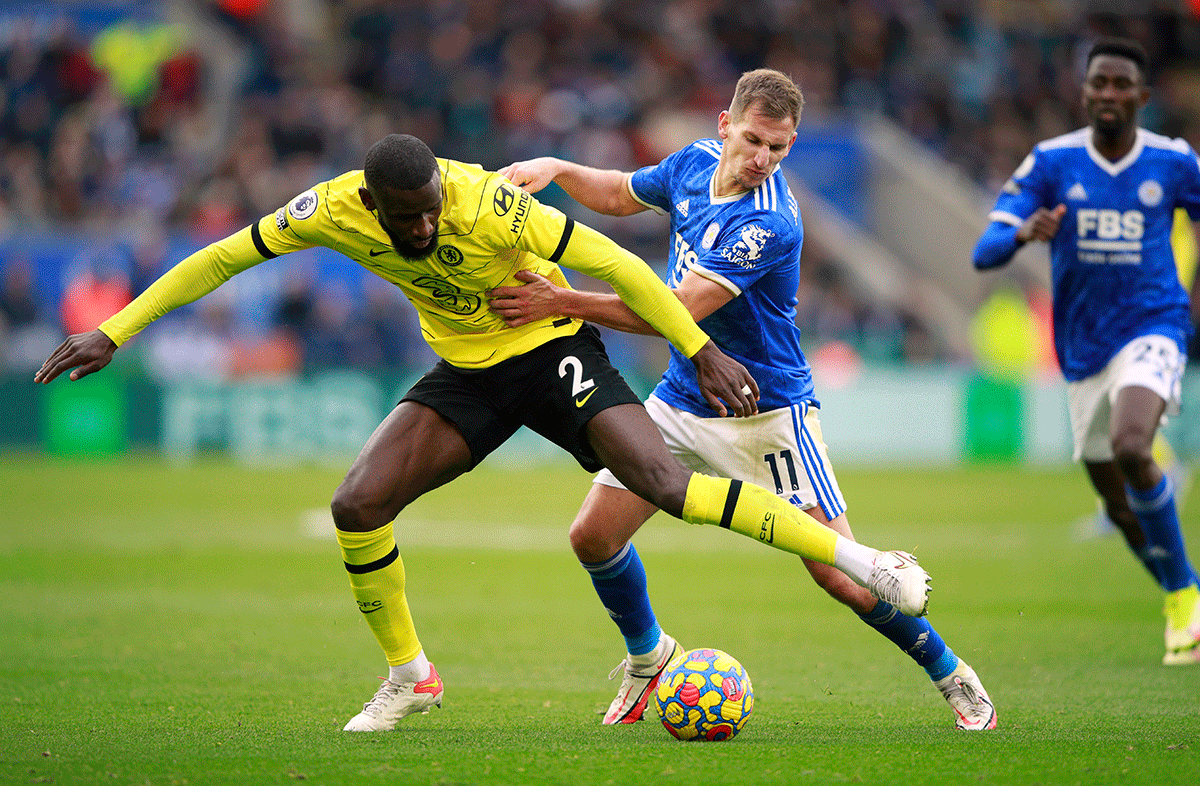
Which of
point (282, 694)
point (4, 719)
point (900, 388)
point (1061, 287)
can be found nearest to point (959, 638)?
point (1061, 287)

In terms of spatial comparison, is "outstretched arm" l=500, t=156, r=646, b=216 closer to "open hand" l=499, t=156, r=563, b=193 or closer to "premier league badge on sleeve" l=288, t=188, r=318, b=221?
"open hand" l=499, t=156, r=563, b=193

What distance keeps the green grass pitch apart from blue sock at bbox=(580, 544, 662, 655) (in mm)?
383

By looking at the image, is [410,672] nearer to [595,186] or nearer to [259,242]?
[259,242]

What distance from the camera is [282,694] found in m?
6.33

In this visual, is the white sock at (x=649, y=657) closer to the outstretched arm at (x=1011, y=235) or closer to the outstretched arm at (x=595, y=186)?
the outstretched arm at (x=595, y=186)

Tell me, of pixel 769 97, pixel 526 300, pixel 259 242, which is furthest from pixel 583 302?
pixel 259 242

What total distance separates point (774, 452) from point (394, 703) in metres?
1.94

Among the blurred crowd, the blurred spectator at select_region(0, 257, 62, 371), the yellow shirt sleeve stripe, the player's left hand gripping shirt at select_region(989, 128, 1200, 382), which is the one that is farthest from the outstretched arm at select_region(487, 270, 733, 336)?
the blurred spectator at select_region(0, 257, 62, 371)

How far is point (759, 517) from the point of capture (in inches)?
209

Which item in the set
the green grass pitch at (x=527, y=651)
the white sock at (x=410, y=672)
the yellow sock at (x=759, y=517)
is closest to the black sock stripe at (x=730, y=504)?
the yellow sock at (x=759, y=517)

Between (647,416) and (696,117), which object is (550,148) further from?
(647,416)

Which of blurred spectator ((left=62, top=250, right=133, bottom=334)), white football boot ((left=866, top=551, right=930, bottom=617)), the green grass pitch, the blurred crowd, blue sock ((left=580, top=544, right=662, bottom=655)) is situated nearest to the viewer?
the green grass pitch

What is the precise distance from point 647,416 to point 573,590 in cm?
502

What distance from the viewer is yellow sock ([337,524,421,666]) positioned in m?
5.64
